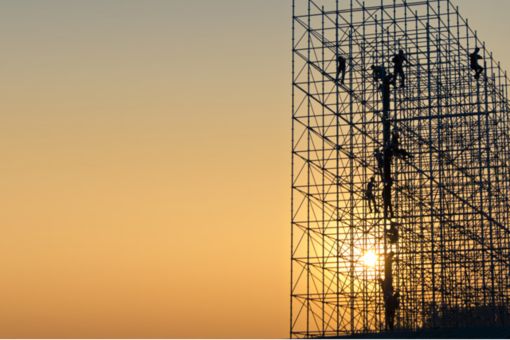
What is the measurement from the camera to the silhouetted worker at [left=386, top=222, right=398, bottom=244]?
145 ft

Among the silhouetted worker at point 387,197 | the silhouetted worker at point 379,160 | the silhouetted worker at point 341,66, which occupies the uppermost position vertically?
the silhouetted worker at point 341,66

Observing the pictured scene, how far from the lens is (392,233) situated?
146ft

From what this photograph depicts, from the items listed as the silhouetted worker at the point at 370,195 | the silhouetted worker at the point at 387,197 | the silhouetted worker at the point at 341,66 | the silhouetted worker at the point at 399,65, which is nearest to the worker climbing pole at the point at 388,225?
the silhouetted worker at the point at 387,197

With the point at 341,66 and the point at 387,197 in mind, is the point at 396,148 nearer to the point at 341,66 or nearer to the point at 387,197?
the point at 387,197

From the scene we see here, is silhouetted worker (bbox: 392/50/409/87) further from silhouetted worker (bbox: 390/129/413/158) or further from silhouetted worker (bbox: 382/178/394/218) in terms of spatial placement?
silhouetted worker (bbox: 382/178/394/218)

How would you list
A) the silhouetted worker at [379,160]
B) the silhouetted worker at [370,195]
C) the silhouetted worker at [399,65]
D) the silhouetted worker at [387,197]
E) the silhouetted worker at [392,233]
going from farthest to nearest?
1. the silhouetted worker at [399,65]
2. the silhouetted worker at [379,160]
3. the silhouetted worker at [370,195]
4. the silhouetted worker at [387,197]
5. the silhouetted worker at [392,233]

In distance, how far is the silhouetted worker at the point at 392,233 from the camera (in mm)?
44250

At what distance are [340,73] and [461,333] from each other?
38.4ft

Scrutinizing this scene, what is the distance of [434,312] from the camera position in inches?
1750

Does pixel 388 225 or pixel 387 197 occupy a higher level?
pixel 387 197

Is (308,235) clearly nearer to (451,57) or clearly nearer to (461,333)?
(461,333)

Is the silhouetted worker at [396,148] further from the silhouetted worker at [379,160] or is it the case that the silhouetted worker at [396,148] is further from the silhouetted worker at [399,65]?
the silhouetted worker at [399,65]

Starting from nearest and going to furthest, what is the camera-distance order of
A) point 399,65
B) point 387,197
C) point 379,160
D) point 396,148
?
point 396,148 < point 387,197 < point 379,160 < point 399,65

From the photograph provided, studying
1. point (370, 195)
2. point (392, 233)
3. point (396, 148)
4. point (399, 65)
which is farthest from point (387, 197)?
point (399, 65)
